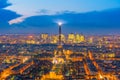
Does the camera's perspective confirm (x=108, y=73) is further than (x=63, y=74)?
Yes

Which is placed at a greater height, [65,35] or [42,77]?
[65,35]

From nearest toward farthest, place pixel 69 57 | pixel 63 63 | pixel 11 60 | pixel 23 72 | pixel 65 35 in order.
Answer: pixel 23 72, pixel 63 63, pixel 11 60, pixel 69 57, pixel 65 35

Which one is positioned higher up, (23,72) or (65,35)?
(65,35)

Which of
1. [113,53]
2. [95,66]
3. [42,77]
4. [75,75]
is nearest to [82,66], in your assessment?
[95,66]

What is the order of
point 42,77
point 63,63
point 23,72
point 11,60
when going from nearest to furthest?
point 42,77, point 23,72, point 63,63, point 11,60

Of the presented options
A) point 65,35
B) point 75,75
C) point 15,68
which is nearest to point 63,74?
point 75,75

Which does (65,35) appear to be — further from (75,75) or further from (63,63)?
(75,75)

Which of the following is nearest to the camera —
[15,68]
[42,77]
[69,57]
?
[42,77]

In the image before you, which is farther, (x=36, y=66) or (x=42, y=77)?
(x=36, y=66)

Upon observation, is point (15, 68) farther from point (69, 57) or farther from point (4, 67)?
point (69, 57)
